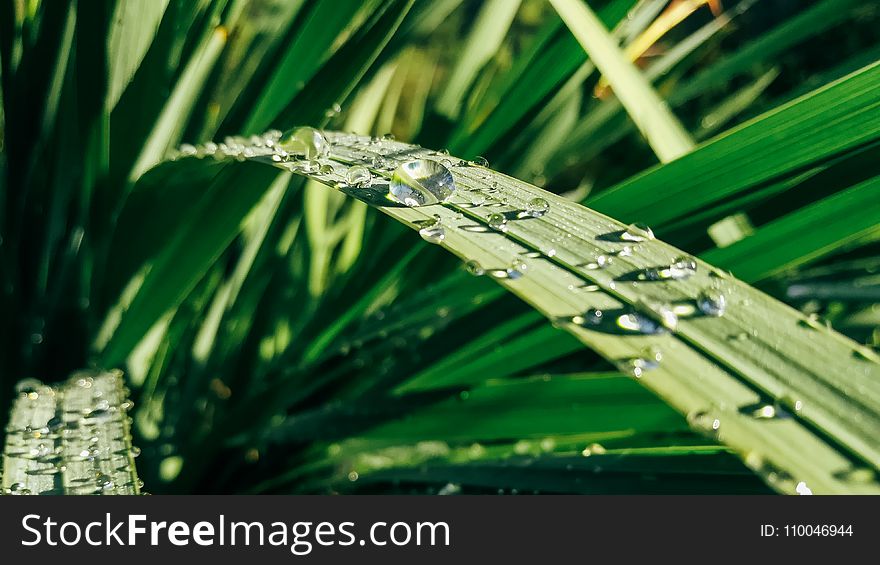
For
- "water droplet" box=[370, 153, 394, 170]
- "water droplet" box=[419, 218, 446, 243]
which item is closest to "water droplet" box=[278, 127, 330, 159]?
"water droplet" box=[370, 153, 394, 170]

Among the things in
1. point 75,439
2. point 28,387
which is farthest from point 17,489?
point 28,387

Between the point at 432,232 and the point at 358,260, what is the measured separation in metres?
0.53

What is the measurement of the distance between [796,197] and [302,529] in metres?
0.55

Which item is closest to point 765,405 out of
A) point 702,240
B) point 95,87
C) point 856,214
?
point 856,214

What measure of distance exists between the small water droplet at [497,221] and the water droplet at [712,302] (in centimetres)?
12

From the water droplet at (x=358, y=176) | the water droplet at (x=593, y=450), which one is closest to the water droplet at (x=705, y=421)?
the water droplet at (x=358, y=176)

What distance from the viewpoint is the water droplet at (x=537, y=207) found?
417 mm

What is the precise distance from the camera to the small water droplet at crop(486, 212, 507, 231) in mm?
398

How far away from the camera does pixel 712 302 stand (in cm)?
33

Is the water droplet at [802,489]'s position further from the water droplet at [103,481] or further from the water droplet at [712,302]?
the water droplet at [103,481]

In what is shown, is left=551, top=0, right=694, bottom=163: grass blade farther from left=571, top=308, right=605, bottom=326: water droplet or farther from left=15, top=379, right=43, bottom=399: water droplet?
left=15, top=379, right=43, bottom=399: water droplet

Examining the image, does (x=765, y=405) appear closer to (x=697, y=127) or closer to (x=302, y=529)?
(x=302, y=529)

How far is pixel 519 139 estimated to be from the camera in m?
0.93

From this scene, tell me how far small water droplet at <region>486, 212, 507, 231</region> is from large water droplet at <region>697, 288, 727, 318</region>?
115 millimetres
